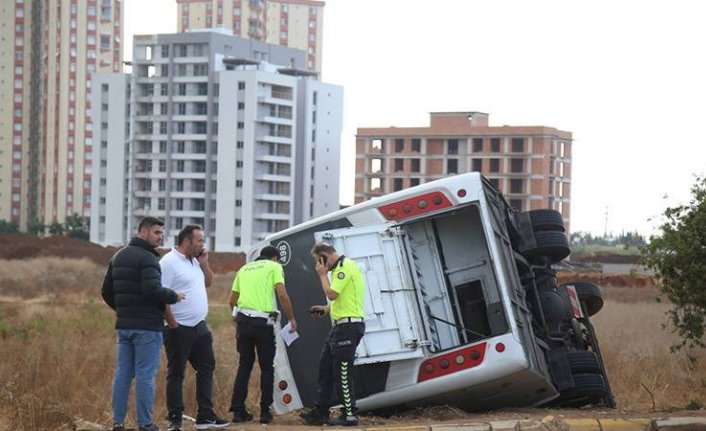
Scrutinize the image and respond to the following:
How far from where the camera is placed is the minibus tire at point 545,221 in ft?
47.0

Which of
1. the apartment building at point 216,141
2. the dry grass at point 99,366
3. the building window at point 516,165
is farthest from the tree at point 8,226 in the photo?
the dry grass at point 99,366

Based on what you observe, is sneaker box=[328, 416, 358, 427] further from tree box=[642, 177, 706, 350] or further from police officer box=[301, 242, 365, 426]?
tree box=[642, 177, 706, 350]

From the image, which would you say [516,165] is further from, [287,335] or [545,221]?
[287,335]

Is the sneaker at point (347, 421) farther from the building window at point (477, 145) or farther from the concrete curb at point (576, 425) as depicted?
the building window at point (477, 145)

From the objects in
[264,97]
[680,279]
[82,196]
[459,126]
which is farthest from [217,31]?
[680,279]

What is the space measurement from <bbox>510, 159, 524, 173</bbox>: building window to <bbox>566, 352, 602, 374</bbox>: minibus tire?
10425 cm

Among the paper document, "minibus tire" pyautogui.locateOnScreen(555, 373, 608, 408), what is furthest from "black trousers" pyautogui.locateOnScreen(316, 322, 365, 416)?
"minibus tire" pyautogui.locateOnScreen(555, 373, 608, 408)

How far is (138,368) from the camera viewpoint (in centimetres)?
1084

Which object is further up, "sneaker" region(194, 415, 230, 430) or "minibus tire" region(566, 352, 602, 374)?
"minibus tire" region(566, 352, 602, 374)

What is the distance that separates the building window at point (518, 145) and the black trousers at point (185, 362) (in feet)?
350

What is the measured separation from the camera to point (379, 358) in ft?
40.8

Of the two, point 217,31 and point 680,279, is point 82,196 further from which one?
point 680,279

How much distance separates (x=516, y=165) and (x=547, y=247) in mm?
104553

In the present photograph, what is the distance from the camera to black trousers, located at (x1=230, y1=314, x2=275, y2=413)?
12305 millimetres
